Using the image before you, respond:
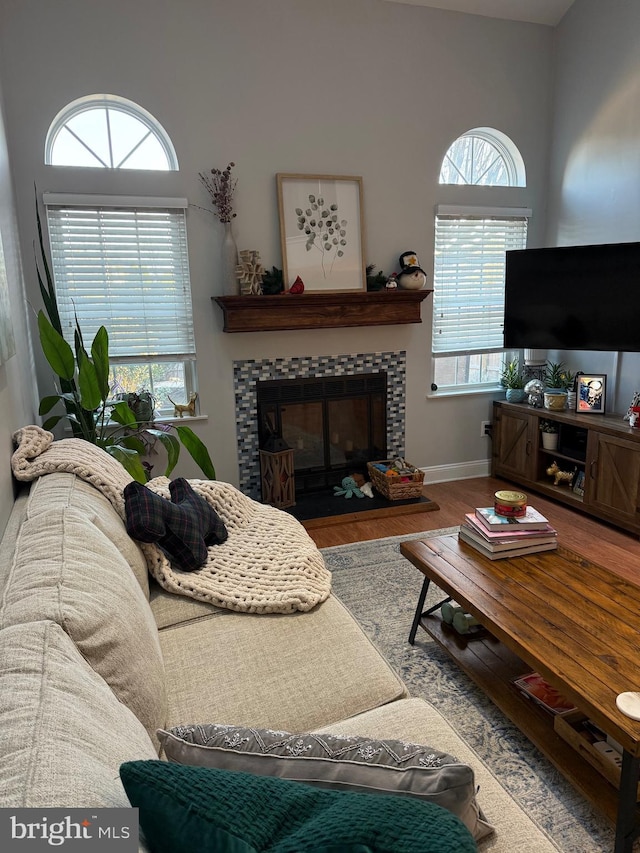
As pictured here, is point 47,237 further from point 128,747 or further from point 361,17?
point 128,747

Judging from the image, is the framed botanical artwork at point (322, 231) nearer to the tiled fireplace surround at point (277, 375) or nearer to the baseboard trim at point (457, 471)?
the tiled fireplace surround at point (277, 375)

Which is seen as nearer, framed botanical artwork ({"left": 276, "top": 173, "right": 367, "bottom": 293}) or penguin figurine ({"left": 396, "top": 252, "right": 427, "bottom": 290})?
framed botanical artwork ({"left": 276, "top": 173, "right": 367, "bottom": 293})

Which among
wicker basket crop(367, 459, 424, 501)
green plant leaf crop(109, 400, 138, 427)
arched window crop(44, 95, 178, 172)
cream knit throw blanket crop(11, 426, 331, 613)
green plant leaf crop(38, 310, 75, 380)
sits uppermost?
arched window crop(44, 95, 178, 172)

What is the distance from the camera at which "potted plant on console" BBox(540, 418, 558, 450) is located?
4.17 m

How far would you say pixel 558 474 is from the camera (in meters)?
4.17

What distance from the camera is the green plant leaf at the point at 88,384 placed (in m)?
2.86

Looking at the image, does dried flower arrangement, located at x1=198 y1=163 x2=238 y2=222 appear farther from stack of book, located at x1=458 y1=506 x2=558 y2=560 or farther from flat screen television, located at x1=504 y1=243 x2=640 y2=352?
stack of book, located at x1=458 y1=506 x2=558 y2=560

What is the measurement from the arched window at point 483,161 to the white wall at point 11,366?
9.54 ft

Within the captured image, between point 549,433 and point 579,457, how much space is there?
0.30 meters

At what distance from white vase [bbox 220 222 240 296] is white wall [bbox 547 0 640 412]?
2.56 metres

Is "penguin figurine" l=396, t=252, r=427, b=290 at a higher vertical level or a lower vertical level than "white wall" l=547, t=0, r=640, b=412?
lower

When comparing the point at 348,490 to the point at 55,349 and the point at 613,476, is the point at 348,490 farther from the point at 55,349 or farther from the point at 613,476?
the point at 55,349

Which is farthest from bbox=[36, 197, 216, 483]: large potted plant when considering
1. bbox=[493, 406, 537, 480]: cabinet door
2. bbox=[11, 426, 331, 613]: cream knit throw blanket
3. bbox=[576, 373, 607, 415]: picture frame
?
bbox=[576, 373, 607, 415]: picture frame

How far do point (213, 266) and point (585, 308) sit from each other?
250 cm
